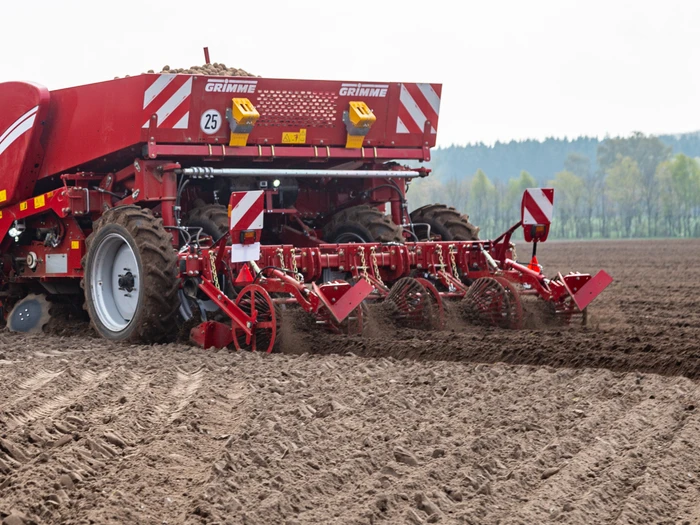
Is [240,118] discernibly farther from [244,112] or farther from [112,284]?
[112,284]

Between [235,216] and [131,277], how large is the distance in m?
1.35

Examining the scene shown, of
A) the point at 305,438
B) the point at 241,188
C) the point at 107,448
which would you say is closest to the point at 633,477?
the point at 305,438

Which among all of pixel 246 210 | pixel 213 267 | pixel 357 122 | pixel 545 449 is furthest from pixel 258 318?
pixel 545 449

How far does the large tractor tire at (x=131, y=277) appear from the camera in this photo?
894cm

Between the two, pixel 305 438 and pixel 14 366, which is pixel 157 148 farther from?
pixel 305 438

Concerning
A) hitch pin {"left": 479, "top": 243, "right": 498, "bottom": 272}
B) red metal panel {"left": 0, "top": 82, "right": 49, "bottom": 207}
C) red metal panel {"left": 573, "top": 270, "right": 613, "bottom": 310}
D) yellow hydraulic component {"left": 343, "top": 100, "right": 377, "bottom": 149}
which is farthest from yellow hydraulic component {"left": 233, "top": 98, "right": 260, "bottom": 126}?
red metal panel {"left": 573, "top": 270, "right": 613, "bottom": 310}

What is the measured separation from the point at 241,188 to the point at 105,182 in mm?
1331

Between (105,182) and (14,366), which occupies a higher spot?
(105,182)

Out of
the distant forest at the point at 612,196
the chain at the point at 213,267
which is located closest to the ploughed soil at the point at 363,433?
the chain at the point at 213,267

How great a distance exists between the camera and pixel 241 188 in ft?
34.5

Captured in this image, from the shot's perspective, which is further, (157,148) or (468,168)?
(468,168)

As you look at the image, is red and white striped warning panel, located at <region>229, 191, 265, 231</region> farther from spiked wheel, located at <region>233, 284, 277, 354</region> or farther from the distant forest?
the distant forest

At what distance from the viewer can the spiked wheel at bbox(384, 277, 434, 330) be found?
30.5 ft

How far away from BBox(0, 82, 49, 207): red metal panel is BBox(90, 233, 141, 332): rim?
1.73m
